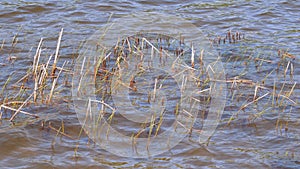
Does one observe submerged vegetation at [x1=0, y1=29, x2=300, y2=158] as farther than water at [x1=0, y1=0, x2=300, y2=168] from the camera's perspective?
Yes

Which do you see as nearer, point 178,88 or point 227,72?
point 178,88

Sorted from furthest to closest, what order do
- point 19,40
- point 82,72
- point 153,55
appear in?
point 19,40
point 153,55
point 82,72

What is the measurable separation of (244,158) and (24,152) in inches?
85.2

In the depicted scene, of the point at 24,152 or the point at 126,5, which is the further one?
the point at 126,5

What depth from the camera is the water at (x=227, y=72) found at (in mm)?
5418

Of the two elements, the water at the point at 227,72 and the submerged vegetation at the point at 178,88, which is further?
the submerged vegetation at the point at 178,88

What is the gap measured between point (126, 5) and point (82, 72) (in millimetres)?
3738

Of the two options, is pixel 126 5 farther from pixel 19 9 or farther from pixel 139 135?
pixel 139 135

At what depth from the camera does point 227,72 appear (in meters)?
7.57

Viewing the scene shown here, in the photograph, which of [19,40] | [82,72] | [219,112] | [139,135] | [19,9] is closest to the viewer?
[139,135]

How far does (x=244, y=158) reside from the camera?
5457mm

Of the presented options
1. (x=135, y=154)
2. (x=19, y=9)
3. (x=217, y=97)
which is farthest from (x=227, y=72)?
(x=19, y=9)

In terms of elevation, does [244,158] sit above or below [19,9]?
below

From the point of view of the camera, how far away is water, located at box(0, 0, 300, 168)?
213 inches
